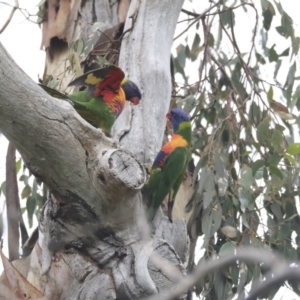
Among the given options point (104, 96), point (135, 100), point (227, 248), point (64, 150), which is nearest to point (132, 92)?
point (135, 100)

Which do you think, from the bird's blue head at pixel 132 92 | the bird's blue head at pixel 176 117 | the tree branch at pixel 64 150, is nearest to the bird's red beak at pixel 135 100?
the bird's blue head at pixel 132 92

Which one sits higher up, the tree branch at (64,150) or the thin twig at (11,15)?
the thin twig at (11,15)

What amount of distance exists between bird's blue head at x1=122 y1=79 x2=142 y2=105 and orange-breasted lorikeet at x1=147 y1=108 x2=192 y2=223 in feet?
0.57

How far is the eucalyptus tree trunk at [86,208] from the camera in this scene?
1433 mm

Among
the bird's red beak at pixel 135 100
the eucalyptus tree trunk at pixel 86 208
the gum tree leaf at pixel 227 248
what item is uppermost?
the bird's red beak at pixel 135 100

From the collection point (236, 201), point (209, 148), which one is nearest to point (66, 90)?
point (209, 148)

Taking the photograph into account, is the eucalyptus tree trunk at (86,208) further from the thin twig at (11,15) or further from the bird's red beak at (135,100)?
the thin twig at (11,15)

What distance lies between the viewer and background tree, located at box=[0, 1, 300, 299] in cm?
148

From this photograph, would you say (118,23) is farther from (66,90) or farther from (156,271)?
(156,271)

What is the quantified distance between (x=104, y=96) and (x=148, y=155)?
11.3 inches

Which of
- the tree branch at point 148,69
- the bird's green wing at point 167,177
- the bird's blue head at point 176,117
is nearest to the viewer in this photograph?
the bird's green wing at point 167,177

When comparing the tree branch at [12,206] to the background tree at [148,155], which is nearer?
the background tree at [148,155]

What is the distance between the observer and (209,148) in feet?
7.70

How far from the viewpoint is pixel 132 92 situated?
1.88 m
